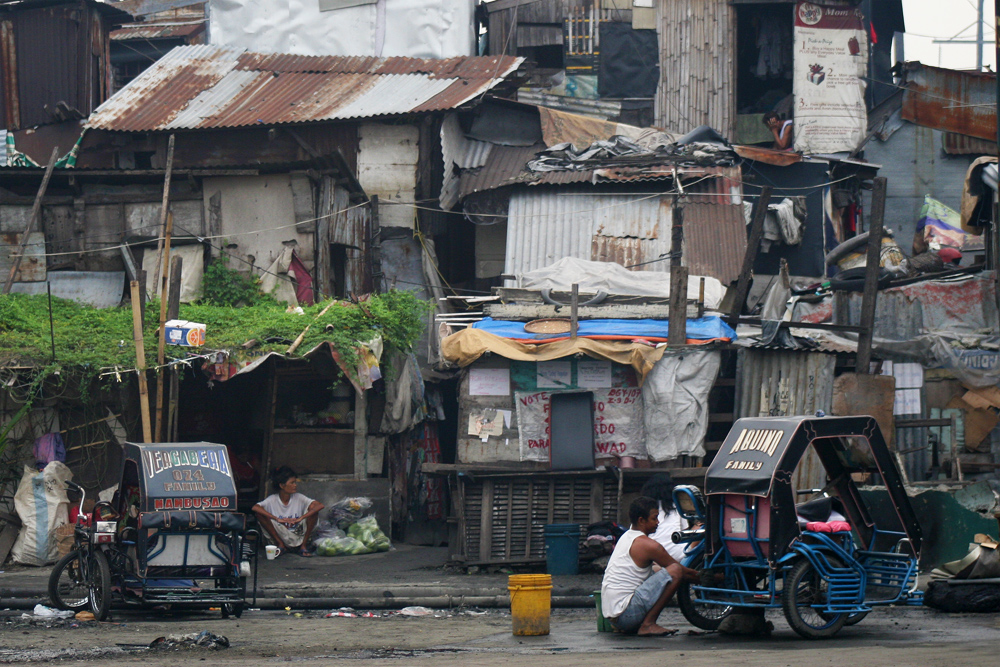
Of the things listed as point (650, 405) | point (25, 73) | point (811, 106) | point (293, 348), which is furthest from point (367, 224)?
point (811, 106)

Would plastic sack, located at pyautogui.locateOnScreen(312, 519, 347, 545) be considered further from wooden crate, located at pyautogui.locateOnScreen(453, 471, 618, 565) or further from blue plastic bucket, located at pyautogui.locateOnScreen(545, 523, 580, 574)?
blue plastic bucket, located at pyautogui.locateOnScreen(545, 523, 580, 574)

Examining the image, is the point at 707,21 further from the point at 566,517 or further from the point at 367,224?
the point at 566,517

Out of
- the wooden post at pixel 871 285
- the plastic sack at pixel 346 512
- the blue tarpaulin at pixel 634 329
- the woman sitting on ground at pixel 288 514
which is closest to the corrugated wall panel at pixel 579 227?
the blue tarpaulin at pixel 634 329

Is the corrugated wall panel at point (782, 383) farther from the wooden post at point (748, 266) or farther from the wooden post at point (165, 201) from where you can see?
the wooden post at point (165, 201)

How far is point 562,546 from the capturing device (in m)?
14.2

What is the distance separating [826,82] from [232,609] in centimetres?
2018

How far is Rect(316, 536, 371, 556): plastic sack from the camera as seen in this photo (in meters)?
15.7

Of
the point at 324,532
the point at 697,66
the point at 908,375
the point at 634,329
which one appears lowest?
the point at 324,532

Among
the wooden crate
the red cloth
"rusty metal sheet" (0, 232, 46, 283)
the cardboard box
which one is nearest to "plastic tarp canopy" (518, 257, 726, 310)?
the wooden crate

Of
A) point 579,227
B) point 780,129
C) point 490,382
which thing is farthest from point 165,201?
point 780,129

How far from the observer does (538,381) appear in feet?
51.3

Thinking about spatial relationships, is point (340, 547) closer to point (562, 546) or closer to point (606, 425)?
point (562, 546)

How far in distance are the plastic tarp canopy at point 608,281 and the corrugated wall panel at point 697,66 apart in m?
9.39

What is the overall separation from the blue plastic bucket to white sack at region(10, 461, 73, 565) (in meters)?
6.47
